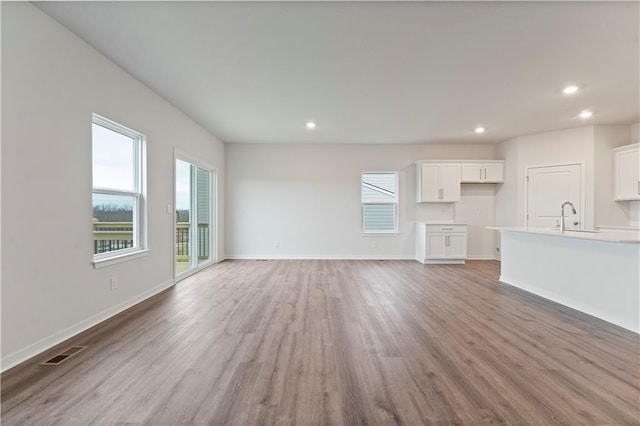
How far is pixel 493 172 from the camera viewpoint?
6547 millimetres

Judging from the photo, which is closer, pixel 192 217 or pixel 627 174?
pixel 627 174

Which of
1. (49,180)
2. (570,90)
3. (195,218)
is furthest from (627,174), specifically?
(49,180)

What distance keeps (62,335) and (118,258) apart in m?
0.89

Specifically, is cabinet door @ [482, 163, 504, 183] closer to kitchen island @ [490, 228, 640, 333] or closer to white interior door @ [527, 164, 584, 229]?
white interior door @ [527, 164, 584, 229]

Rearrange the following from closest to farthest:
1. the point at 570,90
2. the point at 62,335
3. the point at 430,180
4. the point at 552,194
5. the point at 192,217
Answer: the point at 62,335 → the point at 570,90 → the point at 192,217 → the point at 552,194 → the point at 430,180

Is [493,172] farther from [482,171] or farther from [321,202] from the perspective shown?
[321,202]

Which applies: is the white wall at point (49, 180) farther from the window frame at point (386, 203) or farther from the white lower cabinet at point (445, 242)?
the white lower cabinet at point (445, 242)

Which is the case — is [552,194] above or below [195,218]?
above

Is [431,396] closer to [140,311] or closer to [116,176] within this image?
[140,311]

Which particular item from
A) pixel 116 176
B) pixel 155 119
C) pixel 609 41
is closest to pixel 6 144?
pixel 116 176

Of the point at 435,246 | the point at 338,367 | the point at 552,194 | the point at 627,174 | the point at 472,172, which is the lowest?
the point at 338,367

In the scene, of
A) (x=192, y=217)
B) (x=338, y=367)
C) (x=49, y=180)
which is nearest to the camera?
(x=338, y=367)

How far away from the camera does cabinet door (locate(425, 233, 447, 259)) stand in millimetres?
6270

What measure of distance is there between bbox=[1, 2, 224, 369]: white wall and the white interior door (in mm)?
7407
